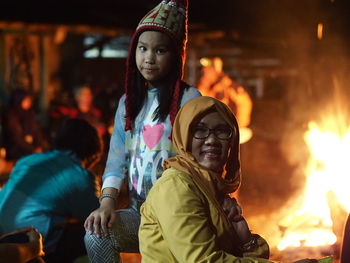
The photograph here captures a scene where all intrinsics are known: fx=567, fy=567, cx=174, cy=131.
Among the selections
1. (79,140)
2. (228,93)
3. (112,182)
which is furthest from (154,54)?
(228,93)

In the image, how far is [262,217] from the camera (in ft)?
26.3

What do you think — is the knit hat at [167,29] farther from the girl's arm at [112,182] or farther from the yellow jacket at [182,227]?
the yellow jacket at [182,227]

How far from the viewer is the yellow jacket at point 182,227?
2625mm

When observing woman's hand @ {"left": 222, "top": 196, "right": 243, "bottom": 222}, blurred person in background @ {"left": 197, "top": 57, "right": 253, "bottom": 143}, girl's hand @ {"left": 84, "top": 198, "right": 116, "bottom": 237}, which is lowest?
girl's hand @ {"left": 84, "top": 198, "right": 116, "bottom": 237}

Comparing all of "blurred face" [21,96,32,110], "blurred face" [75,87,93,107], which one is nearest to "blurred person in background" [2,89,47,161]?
"blurred face" [21,96,32,110]

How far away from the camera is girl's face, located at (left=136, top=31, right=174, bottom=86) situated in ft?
11.1

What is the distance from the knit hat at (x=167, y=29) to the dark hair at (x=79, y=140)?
1.39 meters

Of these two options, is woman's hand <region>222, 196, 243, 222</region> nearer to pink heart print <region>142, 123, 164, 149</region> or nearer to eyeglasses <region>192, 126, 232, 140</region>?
eyeglasses <region>192, 126, 232, 140</region>

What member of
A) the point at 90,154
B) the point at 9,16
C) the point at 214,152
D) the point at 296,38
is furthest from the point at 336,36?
the point at 9,16

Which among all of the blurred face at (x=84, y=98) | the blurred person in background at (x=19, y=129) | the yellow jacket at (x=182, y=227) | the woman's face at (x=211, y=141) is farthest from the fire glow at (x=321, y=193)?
the blurred person in background at (x=19, y=129)

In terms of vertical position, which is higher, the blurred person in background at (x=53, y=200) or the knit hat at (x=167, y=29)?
the knit hat at (x=167, y=29)

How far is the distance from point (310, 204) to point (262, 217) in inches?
40.4

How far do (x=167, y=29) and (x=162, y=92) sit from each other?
0.40 m

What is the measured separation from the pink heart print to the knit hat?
0.31ft
